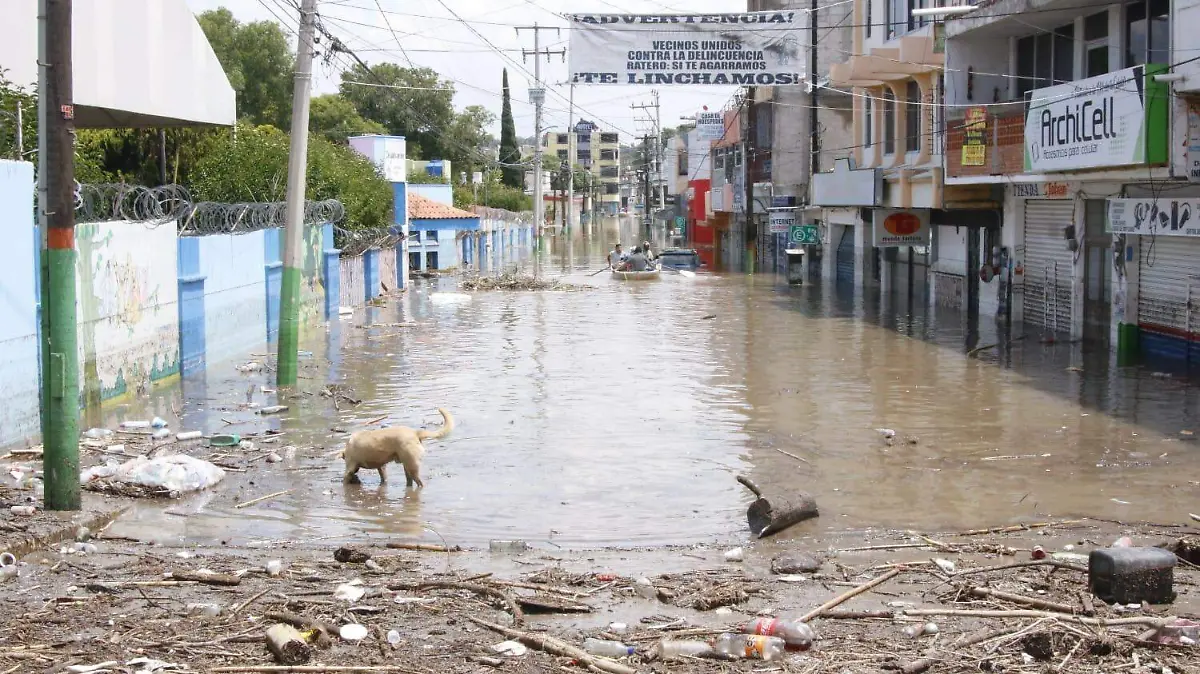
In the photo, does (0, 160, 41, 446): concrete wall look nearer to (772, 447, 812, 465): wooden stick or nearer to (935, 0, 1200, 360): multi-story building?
(772, 447, 812, 465): wooden stick

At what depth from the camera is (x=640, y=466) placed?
14.6m

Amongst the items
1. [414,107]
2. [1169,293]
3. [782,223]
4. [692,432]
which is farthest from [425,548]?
[414,107]

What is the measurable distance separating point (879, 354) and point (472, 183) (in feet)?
272

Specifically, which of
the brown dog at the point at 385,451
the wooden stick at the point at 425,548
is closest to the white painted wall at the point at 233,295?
the brown dog at the point at 385,451

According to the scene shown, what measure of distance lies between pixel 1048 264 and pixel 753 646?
909 inches

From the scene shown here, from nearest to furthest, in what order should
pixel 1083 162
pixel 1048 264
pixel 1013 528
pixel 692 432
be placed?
pixel 1013 528, pixel 692 432, pixel 1083 162, pixel 1048 264

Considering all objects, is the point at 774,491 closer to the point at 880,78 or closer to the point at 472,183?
the point at 880,78

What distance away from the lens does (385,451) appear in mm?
13086

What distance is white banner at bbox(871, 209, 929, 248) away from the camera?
117ft

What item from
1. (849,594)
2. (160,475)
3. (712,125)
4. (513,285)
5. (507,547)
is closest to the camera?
(849,594)

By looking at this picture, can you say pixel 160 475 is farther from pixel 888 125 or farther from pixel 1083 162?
pixel 888 125

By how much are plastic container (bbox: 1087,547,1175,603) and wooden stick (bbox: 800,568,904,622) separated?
4.56 ft

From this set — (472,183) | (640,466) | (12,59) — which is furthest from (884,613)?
(472,183)

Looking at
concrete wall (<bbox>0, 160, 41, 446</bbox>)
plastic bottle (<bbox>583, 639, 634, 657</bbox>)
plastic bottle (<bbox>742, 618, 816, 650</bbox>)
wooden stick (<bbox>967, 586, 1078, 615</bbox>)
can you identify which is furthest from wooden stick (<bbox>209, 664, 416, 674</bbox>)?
concrete wall (<bbox>0, 160, 41, 446</bbox>)
